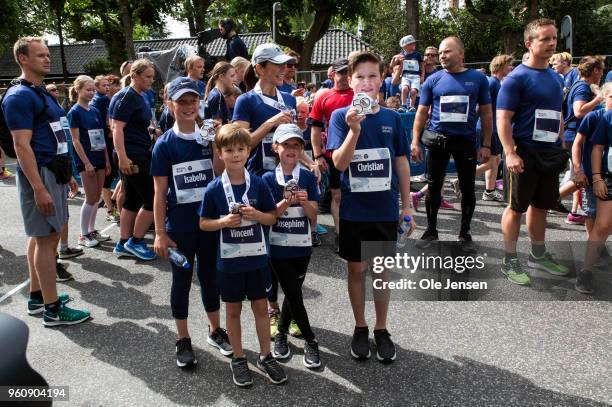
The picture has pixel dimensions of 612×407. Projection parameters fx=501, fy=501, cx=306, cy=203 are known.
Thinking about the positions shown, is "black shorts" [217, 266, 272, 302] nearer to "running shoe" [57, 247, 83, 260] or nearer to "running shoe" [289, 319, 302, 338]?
"running shoe" [289, 319, 302, 338]

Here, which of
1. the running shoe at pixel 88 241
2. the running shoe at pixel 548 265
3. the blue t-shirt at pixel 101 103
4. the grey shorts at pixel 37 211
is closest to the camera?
the grey shorts at pixel 37 211

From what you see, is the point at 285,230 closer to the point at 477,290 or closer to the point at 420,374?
the point at 420,374

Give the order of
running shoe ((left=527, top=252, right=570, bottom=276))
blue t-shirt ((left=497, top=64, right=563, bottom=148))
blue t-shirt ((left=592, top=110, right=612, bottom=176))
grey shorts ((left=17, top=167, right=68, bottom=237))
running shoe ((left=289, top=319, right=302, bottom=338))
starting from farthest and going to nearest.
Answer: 1. running shoe ((left=527, top=252, right=570, bottom=276))
2. blue t-shirt ((left=497, top=64, right=563, bottom=148))
3. blue t-shirt ((left=592, top=110, right=612, bottom=176))
4. grey shorts ((left=17, top=167, right=68, bottom=237))
5. running shoe ((left=289, top=319, right=302, bottom=338))

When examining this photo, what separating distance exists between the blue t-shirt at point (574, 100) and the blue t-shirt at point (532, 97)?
1.75m

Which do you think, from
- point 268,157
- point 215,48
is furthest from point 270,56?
point 215,48

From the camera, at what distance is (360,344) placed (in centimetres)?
322

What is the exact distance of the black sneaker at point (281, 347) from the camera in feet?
10.7

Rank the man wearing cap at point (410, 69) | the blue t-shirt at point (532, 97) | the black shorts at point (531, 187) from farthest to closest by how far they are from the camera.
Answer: the man wearing cap at point (410, 69), the black shorts at point (531, 187), the blue t-shirt at point (532, 97)

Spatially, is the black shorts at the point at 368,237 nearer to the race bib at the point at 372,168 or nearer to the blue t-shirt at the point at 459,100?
the race bib at the point at 372,168

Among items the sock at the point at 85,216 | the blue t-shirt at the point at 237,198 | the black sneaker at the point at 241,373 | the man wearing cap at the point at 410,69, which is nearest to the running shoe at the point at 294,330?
the black sneaker at the point at 241,373

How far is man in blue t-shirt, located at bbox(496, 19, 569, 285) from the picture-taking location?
415cm

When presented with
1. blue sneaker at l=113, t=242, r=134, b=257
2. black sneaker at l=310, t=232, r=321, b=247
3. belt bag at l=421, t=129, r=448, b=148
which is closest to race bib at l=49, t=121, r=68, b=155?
blue sneaker at l=113, t=242, r=134, b=257

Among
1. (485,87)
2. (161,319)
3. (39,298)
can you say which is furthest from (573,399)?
(39,298)

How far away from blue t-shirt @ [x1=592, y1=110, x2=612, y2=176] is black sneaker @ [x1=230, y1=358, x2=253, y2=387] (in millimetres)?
3279
